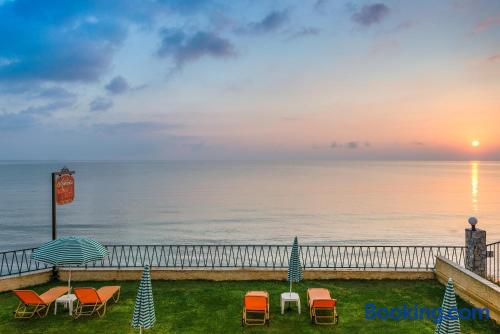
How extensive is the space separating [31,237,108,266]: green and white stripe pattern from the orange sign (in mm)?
3602

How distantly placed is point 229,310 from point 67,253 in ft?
15.3

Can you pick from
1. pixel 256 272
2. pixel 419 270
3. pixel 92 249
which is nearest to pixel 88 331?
pixel 92 249

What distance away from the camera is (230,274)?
13.2 m

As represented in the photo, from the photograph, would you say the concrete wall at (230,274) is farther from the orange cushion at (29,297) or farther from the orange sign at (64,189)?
the orange cushion at (29,297)

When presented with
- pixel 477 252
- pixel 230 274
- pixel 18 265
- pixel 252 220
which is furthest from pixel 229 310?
pixel 252 220

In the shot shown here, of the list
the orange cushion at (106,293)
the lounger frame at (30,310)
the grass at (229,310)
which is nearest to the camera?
the grass at (229,310)

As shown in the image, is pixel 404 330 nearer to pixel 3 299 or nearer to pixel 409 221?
pixel 3 299

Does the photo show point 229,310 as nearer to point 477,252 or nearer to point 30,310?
point 30,310

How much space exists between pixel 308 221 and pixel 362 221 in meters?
7.28

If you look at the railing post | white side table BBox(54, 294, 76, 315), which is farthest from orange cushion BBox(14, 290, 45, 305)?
the railing post

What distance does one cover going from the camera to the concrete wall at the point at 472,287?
9.73 meters

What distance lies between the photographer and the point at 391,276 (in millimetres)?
13148

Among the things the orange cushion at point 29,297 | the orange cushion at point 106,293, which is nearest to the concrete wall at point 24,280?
the orange cushion at point 29,297

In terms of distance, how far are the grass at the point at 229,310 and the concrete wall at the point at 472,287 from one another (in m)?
0.28
